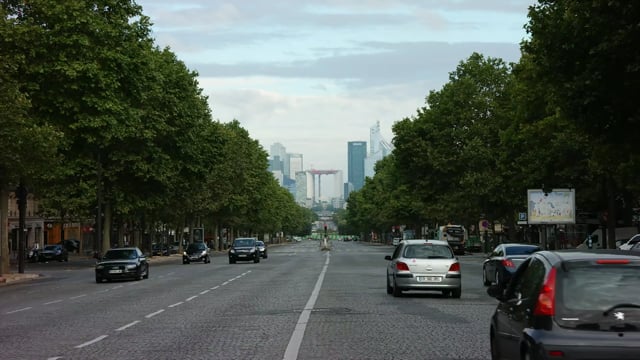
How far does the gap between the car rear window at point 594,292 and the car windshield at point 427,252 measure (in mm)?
15351

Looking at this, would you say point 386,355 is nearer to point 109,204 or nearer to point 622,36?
point 622,36

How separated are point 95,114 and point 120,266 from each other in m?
11.3

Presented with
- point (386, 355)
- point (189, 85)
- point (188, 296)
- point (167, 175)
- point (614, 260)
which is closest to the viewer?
point (614, 260)

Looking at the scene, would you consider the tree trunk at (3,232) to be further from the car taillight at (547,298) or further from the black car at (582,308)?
the car taillight at (547,298)

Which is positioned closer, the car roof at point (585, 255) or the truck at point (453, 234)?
the car roof at point (585, 255)

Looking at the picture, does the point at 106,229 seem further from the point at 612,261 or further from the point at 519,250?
the point at 612,261

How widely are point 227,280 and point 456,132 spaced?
39.7 meters

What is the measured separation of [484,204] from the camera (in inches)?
2618

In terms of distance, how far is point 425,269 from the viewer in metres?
22.4

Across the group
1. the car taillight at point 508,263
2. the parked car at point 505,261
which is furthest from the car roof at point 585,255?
the car taillight at point 508,263

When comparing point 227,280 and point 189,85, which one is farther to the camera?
point 189,85

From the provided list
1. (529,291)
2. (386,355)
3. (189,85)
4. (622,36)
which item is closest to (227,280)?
(622,36)

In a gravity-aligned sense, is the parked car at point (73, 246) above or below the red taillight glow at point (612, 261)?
below

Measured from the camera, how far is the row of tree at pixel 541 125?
19375mm
